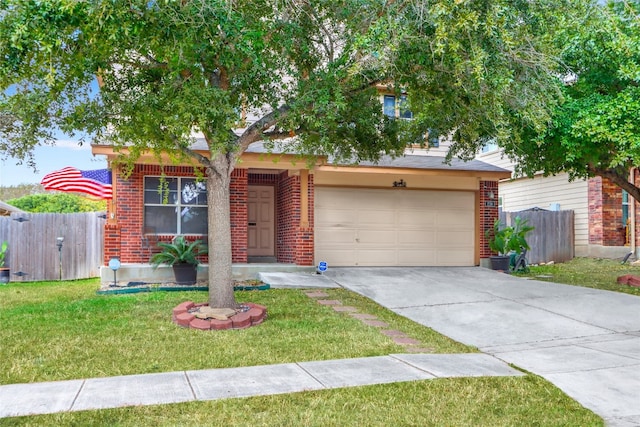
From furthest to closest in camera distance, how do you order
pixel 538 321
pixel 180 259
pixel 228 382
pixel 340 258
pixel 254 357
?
pixel 340 258, pixel 180 259, pixel 538 321, pixel 254 357, pixel 228 382

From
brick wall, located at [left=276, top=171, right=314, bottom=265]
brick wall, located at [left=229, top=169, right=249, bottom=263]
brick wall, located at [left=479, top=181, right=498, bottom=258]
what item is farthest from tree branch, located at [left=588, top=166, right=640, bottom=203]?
brick wall, located at [left=229, top=169, right=249, bottom=263]

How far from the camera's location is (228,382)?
4.86m

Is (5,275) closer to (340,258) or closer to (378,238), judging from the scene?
(340,258)

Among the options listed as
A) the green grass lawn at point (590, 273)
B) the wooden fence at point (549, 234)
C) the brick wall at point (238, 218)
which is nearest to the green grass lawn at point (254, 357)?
the brick wall at point (238, 218)

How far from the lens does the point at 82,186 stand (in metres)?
14.3

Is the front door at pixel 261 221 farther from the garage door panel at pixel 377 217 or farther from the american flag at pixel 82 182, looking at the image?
the american flag at pixel 82 182

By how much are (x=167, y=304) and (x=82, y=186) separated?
23.8 feet

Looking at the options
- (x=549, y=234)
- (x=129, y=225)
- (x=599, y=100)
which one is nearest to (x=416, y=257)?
(x=599, y=100)

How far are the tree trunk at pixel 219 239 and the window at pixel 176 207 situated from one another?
13.8 feet

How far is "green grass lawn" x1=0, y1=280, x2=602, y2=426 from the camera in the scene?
13.4 ft

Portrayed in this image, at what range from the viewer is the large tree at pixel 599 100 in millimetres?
8453

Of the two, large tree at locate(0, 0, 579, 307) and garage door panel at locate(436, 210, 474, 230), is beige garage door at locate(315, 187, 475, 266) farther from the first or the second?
large tree at locate(0, 0, 579, 307)

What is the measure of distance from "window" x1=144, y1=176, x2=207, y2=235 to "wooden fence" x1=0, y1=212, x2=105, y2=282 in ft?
10.5

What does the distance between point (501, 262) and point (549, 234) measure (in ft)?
15.7
